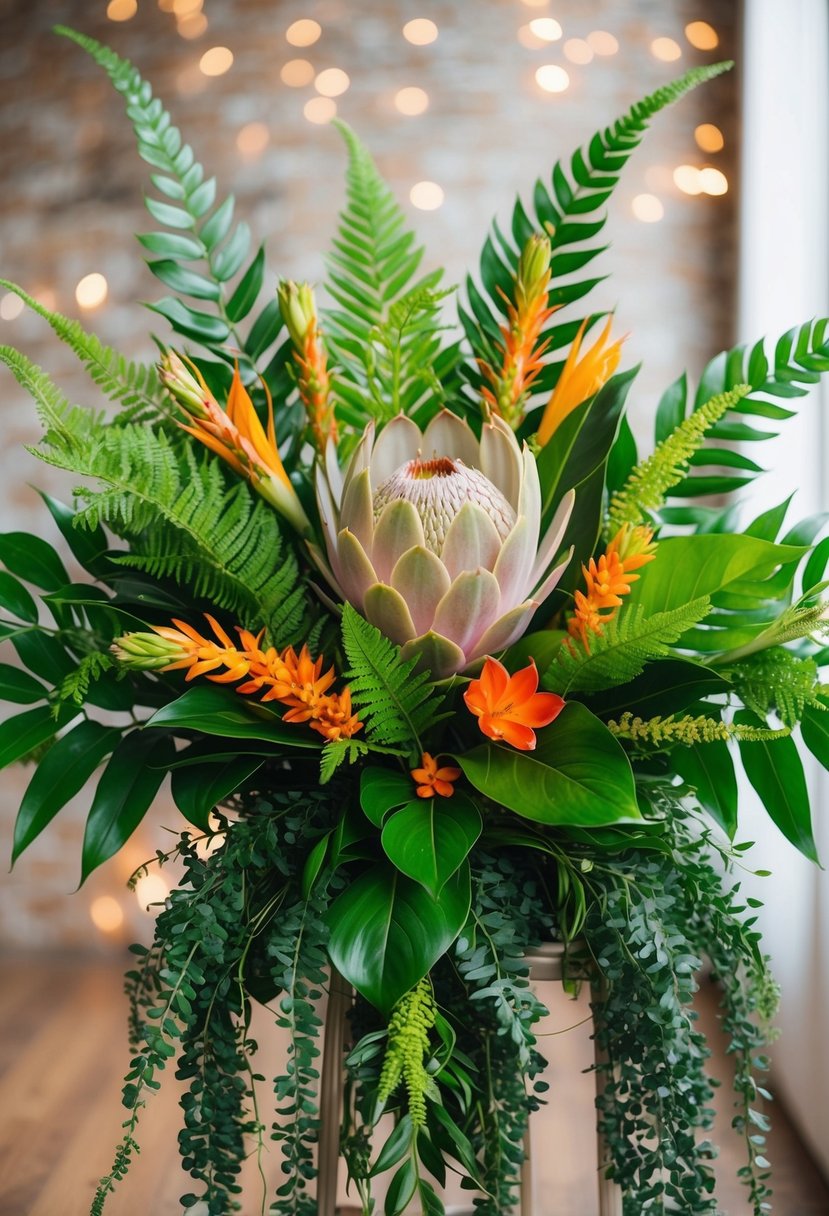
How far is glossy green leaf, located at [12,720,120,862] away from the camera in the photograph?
71 centimetres

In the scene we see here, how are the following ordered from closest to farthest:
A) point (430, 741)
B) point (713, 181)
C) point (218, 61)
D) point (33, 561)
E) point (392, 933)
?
point (392, 933)
point (430, 741)
point (33, 561)
point (713, 181)
point (218, 61)

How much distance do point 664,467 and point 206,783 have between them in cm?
36

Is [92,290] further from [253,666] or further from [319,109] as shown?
[253,666]

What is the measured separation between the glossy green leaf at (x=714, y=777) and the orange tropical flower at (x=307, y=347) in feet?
1.12

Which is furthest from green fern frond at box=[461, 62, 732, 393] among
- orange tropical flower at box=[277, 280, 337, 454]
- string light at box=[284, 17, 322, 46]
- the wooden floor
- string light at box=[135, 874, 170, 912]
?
string light at box=[135, 874, 170, 912]

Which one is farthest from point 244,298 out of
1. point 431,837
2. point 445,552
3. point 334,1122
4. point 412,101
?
point 412,101

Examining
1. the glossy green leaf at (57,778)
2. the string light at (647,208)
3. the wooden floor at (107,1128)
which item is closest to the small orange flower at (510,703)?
the glossy green leaf at (57,778)

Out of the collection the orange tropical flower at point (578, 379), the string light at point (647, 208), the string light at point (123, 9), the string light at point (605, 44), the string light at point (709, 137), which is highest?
the string light at point (123, 9)

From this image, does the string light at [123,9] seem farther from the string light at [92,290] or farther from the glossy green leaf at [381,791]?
the glossy green leaf at [381,791]

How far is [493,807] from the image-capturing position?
63 cm

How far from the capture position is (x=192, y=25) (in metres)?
1.81

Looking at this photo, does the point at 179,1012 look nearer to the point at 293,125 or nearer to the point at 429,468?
the point at 429,468

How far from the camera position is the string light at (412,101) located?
1760 millimetres

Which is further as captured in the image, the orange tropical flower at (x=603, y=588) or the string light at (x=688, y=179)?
the string light at (x=688, y=179)
